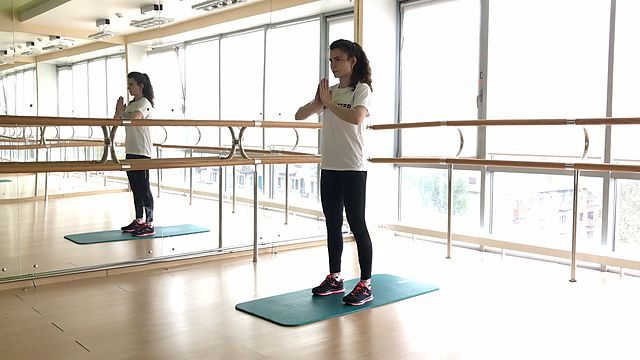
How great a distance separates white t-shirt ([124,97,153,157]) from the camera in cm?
385

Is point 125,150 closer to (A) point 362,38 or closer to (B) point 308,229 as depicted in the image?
(B) point 308,229

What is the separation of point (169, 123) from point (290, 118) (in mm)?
1203

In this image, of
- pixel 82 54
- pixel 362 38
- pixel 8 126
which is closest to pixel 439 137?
pixel 362 38

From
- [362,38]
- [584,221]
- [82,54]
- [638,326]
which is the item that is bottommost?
[638,326]

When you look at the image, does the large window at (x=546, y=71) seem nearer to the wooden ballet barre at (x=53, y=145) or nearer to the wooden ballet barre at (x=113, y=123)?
the wooden ballet barre at (x=113, y=123)

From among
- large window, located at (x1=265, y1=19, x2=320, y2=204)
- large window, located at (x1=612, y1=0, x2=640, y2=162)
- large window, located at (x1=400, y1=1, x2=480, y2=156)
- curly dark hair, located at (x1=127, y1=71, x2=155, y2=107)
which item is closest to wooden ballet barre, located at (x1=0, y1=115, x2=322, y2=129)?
curly dark hair, located at (x1=127, y1=71, x2=155, y2=107)

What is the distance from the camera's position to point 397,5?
17.9 feet

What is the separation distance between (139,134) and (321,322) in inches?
75.2

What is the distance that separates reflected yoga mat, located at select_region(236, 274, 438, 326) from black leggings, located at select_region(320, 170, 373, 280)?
20cm

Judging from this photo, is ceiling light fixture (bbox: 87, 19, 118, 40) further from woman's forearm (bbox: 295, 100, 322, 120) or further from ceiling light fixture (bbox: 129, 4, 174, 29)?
woman's forearm (bbox: 295, 100, 322, 120)

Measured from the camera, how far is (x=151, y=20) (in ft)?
13.0

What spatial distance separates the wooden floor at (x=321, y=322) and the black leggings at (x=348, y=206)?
32 centimetres

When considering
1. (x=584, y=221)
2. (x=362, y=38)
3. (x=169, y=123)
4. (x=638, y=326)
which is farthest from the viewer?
(x=362, y=38)

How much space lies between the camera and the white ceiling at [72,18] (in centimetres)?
338
